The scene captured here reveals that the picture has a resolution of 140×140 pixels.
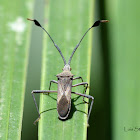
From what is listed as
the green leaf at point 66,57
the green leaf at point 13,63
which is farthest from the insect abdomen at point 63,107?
the green leaf at point 13,63

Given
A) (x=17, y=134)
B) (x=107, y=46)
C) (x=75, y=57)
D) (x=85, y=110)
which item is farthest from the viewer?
(x=107, y=46)

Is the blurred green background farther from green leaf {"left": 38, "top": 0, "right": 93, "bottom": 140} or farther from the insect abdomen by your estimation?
the insect abdomen

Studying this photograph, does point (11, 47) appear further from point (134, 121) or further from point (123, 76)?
point (134, 121)

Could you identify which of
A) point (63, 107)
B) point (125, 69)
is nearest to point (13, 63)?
point (63, 107)

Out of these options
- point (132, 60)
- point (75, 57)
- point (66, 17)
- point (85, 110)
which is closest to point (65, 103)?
point (85, 110)

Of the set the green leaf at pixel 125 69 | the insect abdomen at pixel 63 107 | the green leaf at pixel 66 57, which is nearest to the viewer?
the green leaf at pixel 66 57

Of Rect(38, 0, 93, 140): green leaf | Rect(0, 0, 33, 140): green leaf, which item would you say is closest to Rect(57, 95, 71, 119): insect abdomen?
Rect(38, 0, 93, 140): green leaf

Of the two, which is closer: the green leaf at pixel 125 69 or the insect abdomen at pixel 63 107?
the green leaf at pixel 125 69

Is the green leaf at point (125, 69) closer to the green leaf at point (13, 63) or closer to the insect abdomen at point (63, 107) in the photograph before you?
the insect abdomen at point (63, 107)
